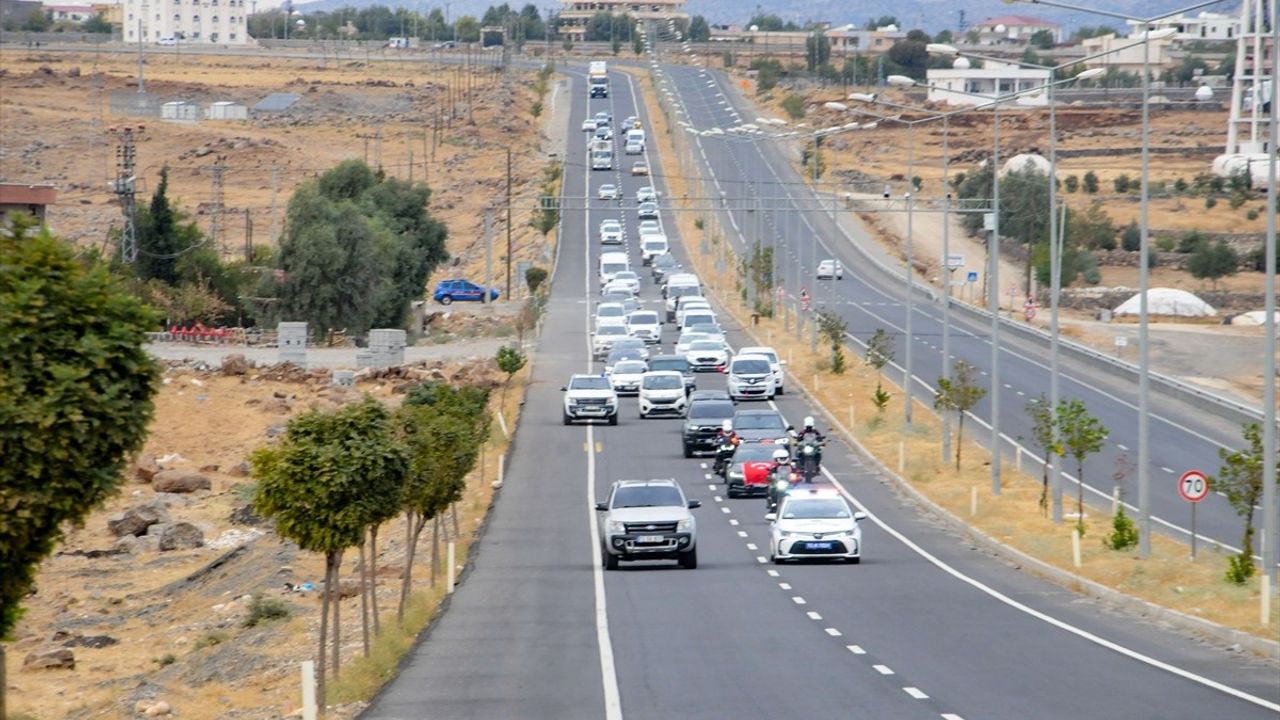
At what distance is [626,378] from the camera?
221 feet

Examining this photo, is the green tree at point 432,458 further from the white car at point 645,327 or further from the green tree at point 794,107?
the green tree at point 794,107

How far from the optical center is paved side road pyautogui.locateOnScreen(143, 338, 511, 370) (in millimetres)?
77562

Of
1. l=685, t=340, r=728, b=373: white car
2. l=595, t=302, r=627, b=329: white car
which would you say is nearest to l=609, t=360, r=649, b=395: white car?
l=685, t=340, r=728, b=373: white car

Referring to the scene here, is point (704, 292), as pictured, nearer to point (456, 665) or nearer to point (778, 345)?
point (778, 345)

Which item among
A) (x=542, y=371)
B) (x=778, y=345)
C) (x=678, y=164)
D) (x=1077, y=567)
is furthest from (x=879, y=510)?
(x=678, y=164)

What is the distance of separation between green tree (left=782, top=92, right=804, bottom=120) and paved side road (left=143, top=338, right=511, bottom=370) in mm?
95338

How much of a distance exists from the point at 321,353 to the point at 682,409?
24.2 metres

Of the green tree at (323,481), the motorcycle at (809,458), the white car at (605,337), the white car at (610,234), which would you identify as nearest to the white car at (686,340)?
the white car at (605,337)

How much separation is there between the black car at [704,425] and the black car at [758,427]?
159 cm

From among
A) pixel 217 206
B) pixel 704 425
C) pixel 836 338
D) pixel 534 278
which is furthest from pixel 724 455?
pixel 217 206

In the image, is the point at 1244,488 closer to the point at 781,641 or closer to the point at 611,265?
the point at 781,641

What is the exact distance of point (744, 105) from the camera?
186 metres

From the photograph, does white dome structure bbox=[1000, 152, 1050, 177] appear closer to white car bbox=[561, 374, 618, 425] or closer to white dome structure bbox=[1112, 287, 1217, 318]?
white dome structure bbox=[1112, 287, 1217, 318]

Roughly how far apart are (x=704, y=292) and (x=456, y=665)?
260 feet
